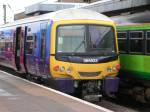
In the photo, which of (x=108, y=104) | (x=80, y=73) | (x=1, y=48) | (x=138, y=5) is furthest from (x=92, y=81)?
(x=1, y=48)

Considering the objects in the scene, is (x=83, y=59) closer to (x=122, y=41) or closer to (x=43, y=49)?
(x=43, y=49)

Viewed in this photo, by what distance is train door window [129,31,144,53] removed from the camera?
54.9 ft

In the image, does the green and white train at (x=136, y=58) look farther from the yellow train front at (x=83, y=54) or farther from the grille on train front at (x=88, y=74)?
the grille on train front at (x=88, y=74)

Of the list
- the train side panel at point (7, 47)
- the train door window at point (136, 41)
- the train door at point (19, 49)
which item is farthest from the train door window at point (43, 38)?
the train side panel at point (7, 47)

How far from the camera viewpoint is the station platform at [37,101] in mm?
12227

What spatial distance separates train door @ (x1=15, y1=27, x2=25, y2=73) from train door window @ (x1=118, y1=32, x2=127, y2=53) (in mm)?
4291

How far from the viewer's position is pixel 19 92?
15914 millimetres

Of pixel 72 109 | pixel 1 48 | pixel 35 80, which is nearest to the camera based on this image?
pixel 72 109

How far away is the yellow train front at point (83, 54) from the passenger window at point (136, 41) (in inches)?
23.9

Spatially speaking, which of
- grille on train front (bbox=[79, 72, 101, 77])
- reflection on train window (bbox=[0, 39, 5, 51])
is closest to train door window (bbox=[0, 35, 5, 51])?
reflection on train window (bbox=[0, 39, 5, 51])

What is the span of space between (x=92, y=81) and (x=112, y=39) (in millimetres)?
1656

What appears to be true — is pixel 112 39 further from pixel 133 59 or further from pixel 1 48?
pixel 1 48

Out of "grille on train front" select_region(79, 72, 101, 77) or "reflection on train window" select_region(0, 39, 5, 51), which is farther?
"reflection on train window" select_region(0, 39, 5, 51)

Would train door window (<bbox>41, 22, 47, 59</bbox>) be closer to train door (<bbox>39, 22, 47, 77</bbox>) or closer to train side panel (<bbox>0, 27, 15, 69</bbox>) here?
train door (<bbox>39, 22, 47, 77</bbox>)
